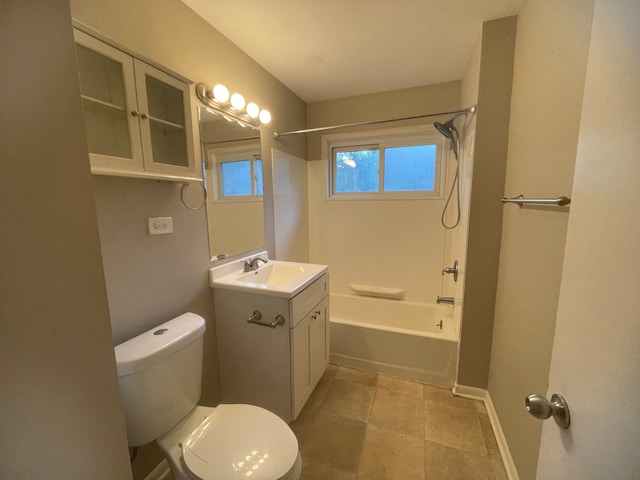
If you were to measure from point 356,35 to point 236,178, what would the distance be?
115 centimetres

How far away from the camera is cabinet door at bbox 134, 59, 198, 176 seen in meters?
1.10

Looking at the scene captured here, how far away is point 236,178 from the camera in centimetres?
171

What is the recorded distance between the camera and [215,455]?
96cm

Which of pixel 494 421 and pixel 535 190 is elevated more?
pixel 535 190

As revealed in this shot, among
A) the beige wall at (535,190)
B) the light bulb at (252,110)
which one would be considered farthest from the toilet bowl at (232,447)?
the light bulb at (252,110)

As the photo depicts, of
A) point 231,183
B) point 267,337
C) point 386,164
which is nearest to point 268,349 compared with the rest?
point 267,337

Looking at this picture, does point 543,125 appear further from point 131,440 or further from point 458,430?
point 131,440

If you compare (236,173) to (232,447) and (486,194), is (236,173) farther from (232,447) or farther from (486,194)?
(486,194)

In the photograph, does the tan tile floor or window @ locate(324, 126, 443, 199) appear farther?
window @ locate(324, 126, 443, 199)

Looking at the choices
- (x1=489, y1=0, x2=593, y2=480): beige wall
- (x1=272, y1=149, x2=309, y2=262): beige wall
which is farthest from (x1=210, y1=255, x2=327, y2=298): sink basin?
(x1=489, y1=0, x2=593, y2=480): beige wall

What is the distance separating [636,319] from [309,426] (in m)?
1.69

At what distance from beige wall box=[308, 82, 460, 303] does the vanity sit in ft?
3.69

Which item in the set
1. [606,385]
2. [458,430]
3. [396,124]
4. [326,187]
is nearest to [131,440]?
[606,385]

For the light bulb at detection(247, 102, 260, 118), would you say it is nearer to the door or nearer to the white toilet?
the white toilet
